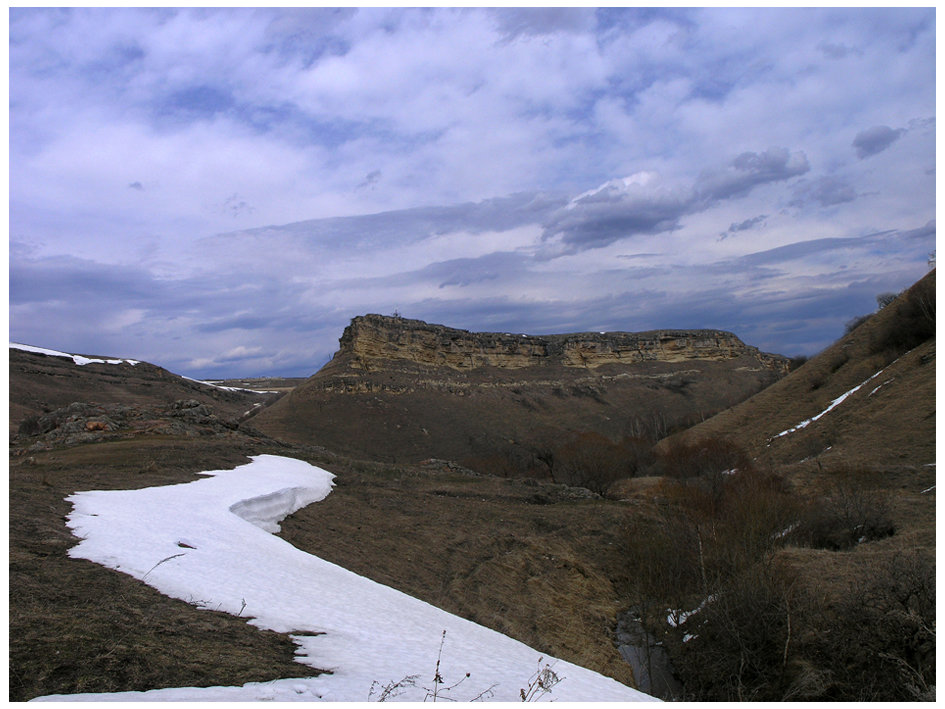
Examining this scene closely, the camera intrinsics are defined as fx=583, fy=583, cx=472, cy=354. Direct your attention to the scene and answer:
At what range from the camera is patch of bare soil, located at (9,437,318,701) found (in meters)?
4.57

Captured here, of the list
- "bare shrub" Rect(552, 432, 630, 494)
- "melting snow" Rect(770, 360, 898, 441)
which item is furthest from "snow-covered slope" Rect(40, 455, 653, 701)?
"melting snow" Rect(770, 360, 898, 441)

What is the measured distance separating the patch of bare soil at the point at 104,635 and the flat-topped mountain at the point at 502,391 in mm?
28659

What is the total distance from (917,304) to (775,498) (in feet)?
74.3

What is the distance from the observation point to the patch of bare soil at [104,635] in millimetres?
4574

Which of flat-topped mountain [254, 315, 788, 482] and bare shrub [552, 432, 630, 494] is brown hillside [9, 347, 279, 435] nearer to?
flat-topped mountain [254, 315, 788, 482]

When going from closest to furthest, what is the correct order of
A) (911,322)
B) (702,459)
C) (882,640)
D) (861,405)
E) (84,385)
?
(882,640) → (861,405) → (702,459) → (911,322) → (84,385)

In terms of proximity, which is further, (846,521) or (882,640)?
(846,521)

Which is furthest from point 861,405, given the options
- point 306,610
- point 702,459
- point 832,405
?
point 306,610

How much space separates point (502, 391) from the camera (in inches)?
2552

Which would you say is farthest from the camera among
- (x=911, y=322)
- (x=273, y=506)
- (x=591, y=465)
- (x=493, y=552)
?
(x=911, y=322)

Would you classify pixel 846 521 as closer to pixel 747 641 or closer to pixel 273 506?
pixel 747 641

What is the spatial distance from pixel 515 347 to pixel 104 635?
71.5m

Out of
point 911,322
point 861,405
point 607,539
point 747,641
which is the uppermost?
point 911,322

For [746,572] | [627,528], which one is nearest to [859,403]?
[627,528]
